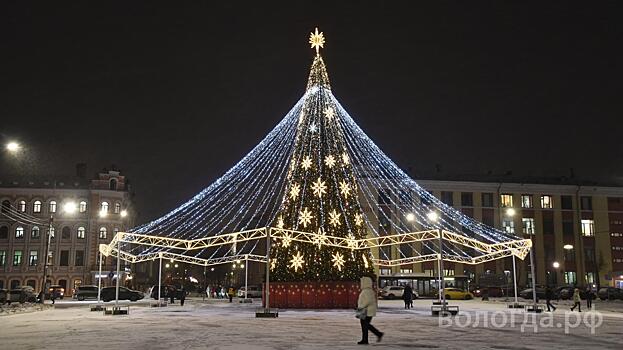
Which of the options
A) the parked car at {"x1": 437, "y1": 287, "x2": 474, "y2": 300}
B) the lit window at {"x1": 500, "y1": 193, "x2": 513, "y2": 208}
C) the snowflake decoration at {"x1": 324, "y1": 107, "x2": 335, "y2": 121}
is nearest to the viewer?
the snowflake decoration at {"x1": 324, "y1": 107, "x2": 335, "y2": 121}

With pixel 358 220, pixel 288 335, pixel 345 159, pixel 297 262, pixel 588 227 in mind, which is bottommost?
pixel 288 335

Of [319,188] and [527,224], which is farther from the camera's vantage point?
[527,224]

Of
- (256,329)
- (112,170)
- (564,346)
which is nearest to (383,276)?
(112,170)

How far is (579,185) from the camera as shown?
71438mm

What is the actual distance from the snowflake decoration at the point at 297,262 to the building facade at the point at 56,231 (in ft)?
133

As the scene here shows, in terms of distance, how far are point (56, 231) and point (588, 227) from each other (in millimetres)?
60072

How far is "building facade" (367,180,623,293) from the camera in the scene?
6800 cm

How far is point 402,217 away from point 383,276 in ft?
27.4

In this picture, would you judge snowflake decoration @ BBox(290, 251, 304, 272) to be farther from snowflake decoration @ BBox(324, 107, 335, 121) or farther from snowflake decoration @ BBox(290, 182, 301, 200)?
snowflake decoration @ BBox(324, 107, 335, 121)

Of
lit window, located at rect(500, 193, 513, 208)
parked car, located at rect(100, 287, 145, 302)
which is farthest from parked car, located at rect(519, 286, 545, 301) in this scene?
parked car, located at rect(100, 287, 145, 302)

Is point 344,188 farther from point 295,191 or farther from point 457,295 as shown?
point 457,295

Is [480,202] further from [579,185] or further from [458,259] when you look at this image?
[458,259]

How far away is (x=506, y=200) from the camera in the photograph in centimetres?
6962

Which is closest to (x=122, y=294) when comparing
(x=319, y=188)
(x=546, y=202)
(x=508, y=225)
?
(x=319, y=188)
